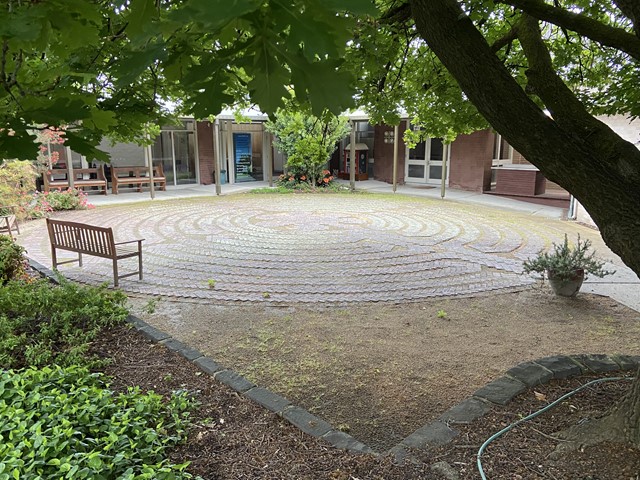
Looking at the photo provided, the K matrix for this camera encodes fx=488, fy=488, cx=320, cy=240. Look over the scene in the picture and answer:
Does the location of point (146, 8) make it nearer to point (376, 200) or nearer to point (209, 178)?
point (376, 200)

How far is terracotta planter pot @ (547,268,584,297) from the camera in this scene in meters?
7.13

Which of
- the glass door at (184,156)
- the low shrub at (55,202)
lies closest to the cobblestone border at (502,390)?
the low shrub at (55,202)

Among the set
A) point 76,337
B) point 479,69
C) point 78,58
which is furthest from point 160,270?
point 479,69

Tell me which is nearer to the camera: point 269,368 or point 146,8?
point 146,8

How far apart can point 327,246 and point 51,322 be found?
→ 263 inches

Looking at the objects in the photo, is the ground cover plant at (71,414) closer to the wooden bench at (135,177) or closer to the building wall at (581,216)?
the building wall at (581,216)

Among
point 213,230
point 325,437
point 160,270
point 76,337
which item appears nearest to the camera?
point 325,437

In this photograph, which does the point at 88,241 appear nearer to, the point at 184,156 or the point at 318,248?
the point at 318,248

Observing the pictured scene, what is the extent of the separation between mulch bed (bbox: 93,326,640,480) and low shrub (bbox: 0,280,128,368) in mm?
599

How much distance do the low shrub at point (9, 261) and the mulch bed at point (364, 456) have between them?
351cm

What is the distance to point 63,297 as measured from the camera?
205 inches

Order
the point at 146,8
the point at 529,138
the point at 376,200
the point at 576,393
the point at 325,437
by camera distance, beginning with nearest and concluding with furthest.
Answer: the point at 146,8 → the point at 529,138 → the point at 325,437 → the point at 576,393 → the point at 376,200

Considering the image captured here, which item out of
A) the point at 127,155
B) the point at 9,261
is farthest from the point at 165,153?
the point at 9,261

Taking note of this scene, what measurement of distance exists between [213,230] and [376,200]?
7626 millimetres
